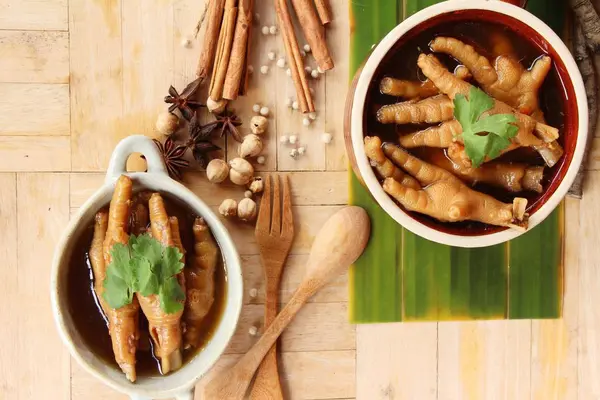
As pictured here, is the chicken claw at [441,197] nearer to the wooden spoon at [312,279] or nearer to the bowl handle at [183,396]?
the wooden spoon at [312,279]

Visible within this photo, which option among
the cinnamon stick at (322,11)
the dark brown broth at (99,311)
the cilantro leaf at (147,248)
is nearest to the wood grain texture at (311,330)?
the dark brown broth at (99,311)

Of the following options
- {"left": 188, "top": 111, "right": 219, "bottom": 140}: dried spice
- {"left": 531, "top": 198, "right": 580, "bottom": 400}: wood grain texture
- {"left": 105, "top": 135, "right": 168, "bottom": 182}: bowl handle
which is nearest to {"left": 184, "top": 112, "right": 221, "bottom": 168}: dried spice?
{"left": 188, "top": 111, "right": 219, "bottom": 140}: dried spice

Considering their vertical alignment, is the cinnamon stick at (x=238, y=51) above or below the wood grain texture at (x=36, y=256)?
above

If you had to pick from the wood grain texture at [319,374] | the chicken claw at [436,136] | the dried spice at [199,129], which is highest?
the dried spice at [199,129]

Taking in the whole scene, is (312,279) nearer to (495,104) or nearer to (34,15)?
(495,104)

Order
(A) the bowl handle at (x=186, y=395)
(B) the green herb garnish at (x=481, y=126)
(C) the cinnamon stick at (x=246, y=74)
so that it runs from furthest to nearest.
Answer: (C) the cinnamon stick at (x=246, y=74) → (A) the bowl handle at (x=186, y=395) → (B) the green herb garnish at (x=481, y=126)

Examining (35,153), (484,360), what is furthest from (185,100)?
(484,360)

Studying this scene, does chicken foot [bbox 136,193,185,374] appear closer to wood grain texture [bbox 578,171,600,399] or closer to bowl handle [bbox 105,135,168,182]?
bowl handle [bbox 105,135,168,182]

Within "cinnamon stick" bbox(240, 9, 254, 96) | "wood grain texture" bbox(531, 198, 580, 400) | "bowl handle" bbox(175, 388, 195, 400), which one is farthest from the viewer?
"wood grain texture" bbox(531, 198, 580, 400)
